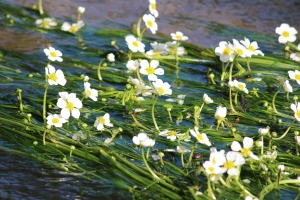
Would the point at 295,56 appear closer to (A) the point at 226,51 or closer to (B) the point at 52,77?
(A) the point at 226,51

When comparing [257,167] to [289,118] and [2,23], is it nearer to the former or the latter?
[289,118]

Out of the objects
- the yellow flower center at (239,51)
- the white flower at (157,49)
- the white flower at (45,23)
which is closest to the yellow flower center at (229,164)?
the yellow flower center at (239,51)

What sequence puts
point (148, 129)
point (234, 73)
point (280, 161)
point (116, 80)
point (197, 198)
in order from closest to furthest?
point (197, 198), point (280, 161), point (148, 129), point (116, 80), point (234, 73)

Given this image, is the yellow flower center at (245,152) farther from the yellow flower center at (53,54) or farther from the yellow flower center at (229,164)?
the yellow flower center at (53,54)

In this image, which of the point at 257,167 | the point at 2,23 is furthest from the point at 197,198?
the point at 2,23

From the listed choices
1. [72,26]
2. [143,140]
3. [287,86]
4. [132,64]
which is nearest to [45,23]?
[72,26]

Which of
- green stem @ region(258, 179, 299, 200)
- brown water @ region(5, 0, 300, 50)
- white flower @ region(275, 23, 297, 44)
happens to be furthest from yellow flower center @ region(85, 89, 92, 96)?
brown water @ region(5, 0, 300, 50)
